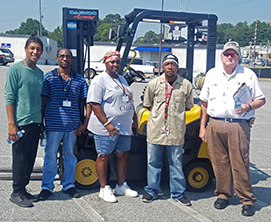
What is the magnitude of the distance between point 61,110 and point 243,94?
214 cm

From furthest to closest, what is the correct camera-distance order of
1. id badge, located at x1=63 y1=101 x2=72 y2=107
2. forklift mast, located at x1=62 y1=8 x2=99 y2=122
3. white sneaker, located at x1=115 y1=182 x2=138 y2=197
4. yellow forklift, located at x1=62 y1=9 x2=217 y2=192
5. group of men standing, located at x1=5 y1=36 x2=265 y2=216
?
forklift mast, located at x1=62 y1=8 x2=99 y2=122, yellow forklift, located at x1=62 y1=9 x2=217 y2=192, white sneaker, located at x1=115 y1=182 x2=138 y2=197, id badge, located at x1=63 y1=101 x2=72 y2=107, group of men standing, located at x1=5 y1=36 x2=265 y2=216

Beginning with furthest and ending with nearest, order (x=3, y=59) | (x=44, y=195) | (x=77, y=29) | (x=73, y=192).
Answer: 1. (x=3, y=59)
2. (x=77, y=29)
3. (x=73, y=192)
4. (x=44, y=195)

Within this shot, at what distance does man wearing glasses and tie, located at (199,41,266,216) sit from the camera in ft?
13.2

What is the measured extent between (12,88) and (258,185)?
3711 millimetres

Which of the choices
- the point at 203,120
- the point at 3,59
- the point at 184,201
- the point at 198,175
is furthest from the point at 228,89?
the point at 3,59

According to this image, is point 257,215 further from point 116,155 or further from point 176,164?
point 116,155

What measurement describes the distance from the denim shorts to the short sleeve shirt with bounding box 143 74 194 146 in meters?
0.31

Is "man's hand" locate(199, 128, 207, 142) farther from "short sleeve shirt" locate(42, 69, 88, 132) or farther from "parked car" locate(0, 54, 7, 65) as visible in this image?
"parked car" locate(0, 54, 7, 65)

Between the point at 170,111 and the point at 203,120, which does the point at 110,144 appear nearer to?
the point at 170,111

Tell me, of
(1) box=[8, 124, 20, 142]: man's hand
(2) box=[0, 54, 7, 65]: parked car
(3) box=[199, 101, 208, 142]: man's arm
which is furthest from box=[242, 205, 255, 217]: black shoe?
(2) box=[0, 54, 7, 65]: parked car

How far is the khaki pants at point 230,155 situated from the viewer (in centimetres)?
407

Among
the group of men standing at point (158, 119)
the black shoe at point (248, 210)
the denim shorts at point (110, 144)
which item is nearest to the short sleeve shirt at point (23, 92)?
the group of men standing at point (158, 119)

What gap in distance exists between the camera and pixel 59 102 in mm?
4203

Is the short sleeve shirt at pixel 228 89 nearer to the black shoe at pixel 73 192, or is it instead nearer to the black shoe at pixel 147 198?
the black shoe at pixel 147 198
